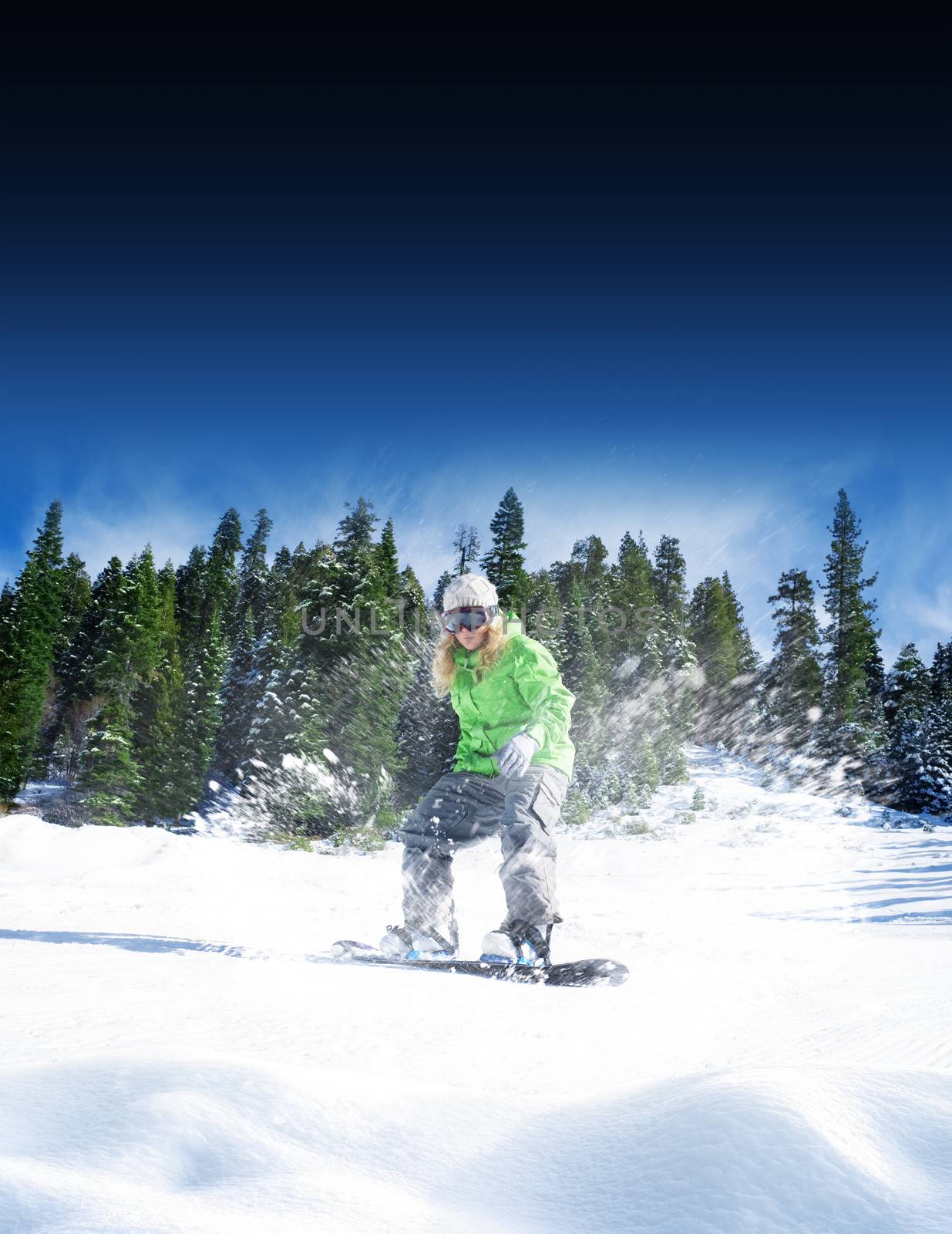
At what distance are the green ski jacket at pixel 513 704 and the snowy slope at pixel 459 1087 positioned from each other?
3.24 ft

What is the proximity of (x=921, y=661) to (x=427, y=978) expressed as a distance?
145 feet

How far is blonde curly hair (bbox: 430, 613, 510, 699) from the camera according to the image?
12.3 feet

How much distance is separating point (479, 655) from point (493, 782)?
0.60m

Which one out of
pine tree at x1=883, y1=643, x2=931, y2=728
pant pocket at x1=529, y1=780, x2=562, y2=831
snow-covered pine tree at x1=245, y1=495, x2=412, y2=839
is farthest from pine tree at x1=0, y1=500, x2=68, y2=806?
pine tree at x1=883, y1=643, x2=931, y2=728

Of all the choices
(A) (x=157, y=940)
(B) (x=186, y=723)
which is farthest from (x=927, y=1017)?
(B) (x=186, y=723)

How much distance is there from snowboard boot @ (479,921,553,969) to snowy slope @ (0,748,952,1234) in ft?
1.27

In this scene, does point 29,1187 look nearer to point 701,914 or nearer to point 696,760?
point 701,914

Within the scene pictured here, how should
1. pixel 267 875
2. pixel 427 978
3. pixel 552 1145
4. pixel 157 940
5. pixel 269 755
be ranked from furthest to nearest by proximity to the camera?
pixel 269 755 < pixel 267 875 < pixel 157 940 < pixel 427 978 < pixel 552 1145

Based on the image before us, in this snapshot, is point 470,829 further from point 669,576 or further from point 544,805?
point 669,576

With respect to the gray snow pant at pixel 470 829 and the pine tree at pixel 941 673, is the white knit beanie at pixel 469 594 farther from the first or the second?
the pine tree at pixel 941 673

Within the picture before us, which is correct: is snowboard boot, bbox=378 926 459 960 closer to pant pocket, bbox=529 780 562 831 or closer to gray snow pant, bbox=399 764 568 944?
gray snow pant, bbox=399 764 568 944

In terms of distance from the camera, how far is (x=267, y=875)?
7.20 m

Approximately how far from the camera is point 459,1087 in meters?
1.38

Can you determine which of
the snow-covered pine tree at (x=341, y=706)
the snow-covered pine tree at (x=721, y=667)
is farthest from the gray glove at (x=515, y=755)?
the snow-covered pine tree at (x=721, y=667)
